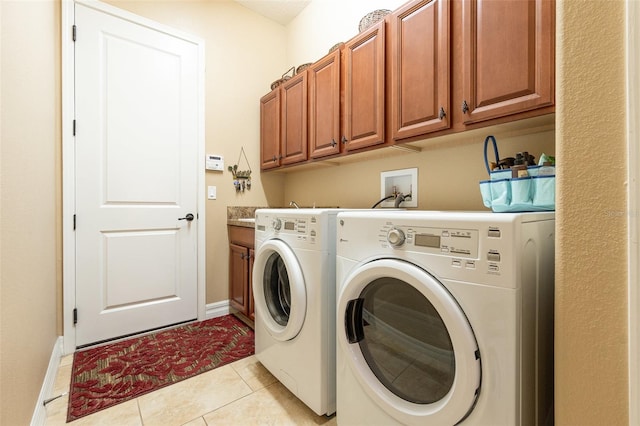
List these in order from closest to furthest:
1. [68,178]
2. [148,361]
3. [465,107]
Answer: [465,107]
[148,361]
[68,178]

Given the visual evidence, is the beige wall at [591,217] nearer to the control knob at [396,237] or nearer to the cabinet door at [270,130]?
the control knob at [396,237]

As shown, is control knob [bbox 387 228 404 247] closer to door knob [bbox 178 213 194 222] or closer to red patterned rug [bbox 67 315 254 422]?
red patterned rug [bbox 67 315 254 422]

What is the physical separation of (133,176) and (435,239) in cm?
218

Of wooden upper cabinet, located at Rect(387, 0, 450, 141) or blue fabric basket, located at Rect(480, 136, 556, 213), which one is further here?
wooden upper cabinet, located at Rect(387, 0, 450, 141)

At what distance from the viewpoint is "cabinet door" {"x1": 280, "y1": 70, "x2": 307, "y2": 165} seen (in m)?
2.17

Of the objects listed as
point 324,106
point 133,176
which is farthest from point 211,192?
point 324,106

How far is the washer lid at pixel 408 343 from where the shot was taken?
760mm

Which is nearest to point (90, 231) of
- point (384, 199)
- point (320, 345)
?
point (320, 345)

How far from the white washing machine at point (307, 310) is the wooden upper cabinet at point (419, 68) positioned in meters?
0.64

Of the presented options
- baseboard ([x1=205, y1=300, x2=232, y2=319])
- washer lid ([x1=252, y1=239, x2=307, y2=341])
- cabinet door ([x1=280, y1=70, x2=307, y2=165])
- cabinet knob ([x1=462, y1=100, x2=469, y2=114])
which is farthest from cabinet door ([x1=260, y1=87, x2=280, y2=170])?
cabinet knob ([x1=462, y1=100, x2=469, y2=114])

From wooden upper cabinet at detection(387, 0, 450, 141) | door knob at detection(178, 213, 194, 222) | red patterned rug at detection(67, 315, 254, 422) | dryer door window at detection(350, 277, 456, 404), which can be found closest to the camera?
dryer door window at detection(350, 277, 456, 404)

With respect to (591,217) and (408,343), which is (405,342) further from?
(591,217)

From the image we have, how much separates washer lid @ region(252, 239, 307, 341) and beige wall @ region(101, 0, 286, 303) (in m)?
1.07

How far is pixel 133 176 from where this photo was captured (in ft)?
6.96
